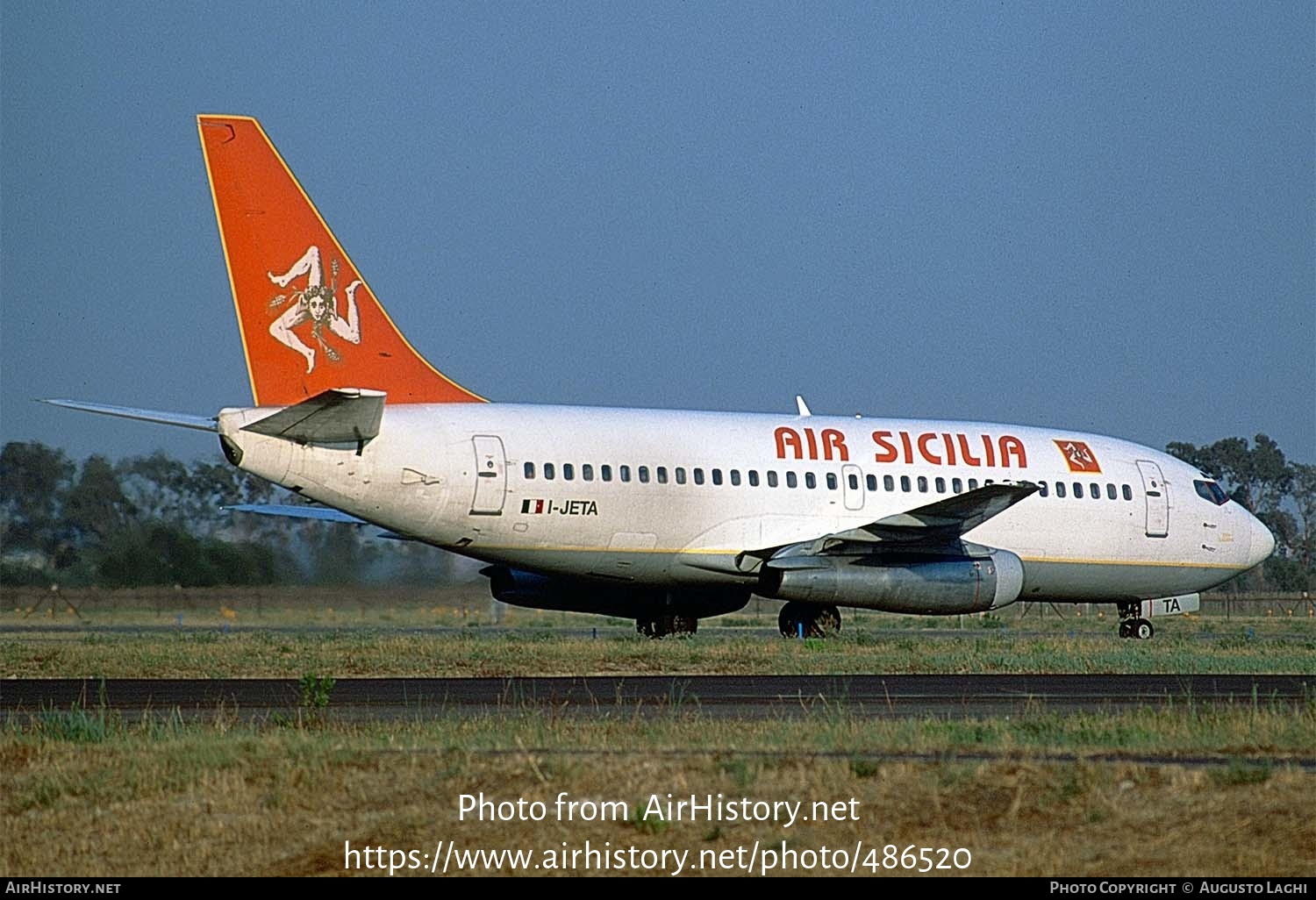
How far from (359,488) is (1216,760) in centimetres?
1705

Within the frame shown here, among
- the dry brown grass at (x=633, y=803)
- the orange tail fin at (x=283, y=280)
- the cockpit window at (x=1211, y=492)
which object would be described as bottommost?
the dry brown grass at (x=633, y=803)

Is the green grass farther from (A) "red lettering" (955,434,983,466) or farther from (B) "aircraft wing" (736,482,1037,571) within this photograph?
(A) "red lettering" (955,434,983,466)

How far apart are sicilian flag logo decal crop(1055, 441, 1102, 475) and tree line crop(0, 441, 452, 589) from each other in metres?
15.4

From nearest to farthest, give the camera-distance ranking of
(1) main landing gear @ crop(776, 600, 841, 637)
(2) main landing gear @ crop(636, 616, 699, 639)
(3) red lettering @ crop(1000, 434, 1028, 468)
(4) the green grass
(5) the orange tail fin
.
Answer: (4) the green grass, (5) the orange tail fin, (1) main landing gear @ crop(776, 600, 841, 637), (3) red lettering @ crop(1000, 434, 1028, 468), (2) main landing gear @ crop(636, 616, 699, 639)

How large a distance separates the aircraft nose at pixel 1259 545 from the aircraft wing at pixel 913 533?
8.23m

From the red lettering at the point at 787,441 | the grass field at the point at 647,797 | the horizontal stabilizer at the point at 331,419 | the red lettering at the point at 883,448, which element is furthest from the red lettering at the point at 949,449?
the grass field at the point at 647,797

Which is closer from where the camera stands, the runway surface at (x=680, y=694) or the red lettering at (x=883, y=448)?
the runway surface at (x=680, y=694)

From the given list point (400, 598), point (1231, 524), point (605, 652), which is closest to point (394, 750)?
point (605, 652)

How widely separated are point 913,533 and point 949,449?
3.20 m

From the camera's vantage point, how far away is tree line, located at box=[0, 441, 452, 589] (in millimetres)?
43312

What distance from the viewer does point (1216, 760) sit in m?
12.3

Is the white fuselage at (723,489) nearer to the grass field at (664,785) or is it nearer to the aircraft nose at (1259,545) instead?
the aircraft nose at (1259,545)

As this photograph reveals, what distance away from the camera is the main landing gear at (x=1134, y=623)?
1411 inches

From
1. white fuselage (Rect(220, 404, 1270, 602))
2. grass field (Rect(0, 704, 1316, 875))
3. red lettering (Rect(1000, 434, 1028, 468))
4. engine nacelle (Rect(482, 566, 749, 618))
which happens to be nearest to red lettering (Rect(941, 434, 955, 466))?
white fuselage (Rect(220, 404, 1270, 602))
